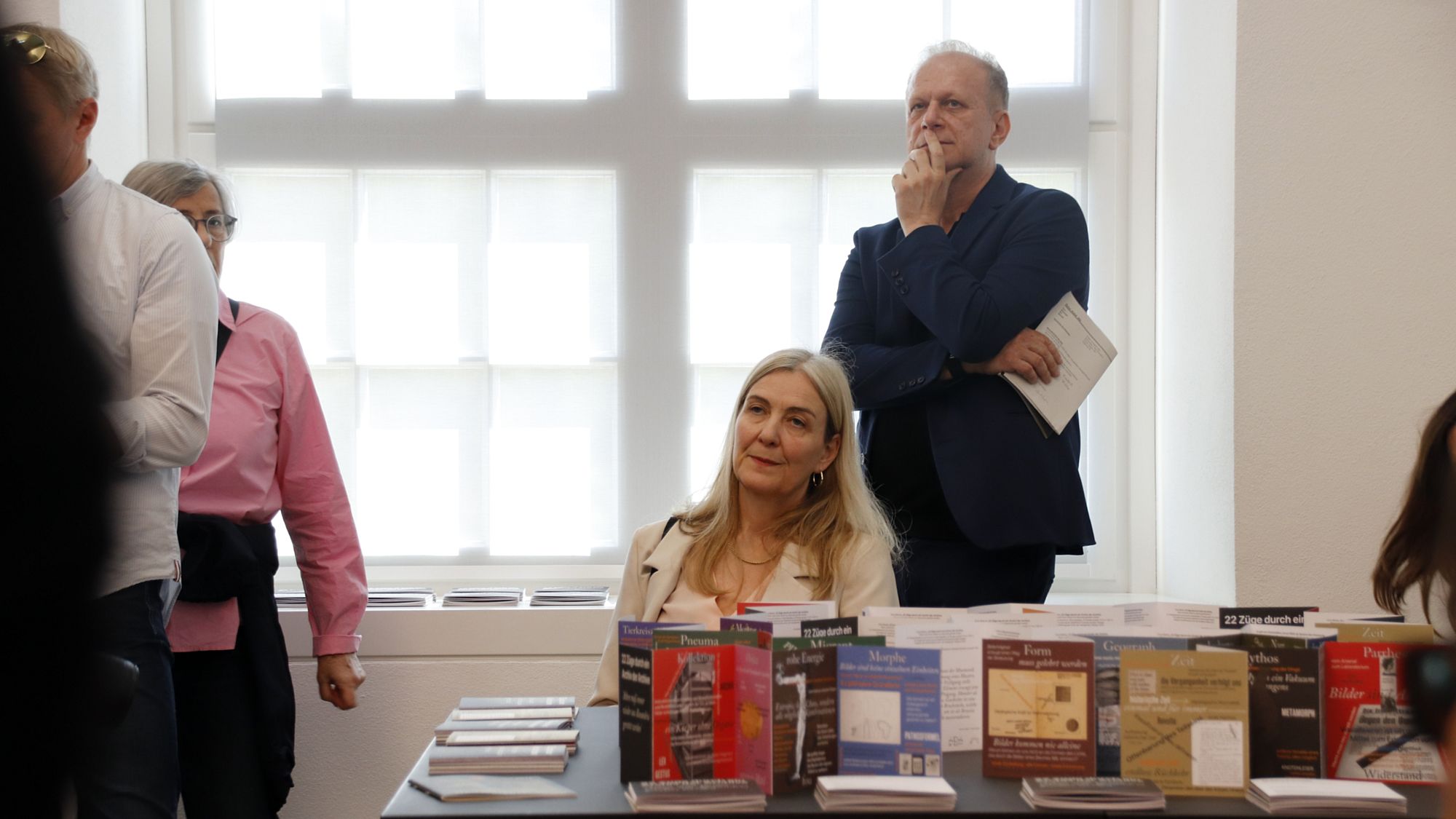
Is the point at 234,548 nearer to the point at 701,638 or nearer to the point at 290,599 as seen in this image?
the point at 290,599

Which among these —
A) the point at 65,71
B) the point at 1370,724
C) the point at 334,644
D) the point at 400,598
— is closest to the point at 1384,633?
the point at 1370,724

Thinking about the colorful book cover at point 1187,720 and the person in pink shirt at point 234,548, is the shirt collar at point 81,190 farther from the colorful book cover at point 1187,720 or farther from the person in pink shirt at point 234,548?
the colorful book cover at point 1187,720

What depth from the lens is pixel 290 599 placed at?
3691 millimetres

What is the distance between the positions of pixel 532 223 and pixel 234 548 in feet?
Result: 5.27

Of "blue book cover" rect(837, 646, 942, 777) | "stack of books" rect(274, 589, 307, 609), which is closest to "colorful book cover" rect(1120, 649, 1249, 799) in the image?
→ "blue book cover" rect(837, 646, 942, 777)

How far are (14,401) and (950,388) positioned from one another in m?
2.29

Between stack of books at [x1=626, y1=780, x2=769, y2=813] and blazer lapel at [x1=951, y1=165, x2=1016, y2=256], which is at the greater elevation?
blazer lapel at [x1=951, y1=165, x2=1016, y2=256]

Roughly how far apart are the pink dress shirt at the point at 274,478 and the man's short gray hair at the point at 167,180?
0.26m

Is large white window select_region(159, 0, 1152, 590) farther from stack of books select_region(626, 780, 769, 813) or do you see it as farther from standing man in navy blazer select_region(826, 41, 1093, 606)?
stack of books select_region(626, 780, 769, 813)

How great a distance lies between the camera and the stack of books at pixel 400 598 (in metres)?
3.61

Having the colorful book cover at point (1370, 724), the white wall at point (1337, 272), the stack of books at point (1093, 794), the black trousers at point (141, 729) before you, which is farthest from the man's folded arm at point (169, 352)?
the white wall at point (1337, 272)

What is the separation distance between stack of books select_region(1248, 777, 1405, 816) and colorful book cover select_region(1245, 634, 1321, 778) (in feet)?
0.28

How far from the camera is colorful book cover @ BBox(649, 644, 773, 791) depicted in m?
1.75

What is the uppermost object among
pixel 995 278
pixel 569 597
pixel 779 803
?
pixel 995 278
